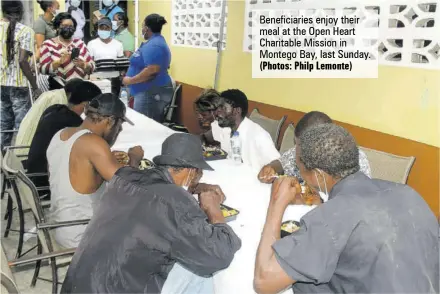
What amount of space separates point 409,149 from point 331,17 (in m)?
1.29

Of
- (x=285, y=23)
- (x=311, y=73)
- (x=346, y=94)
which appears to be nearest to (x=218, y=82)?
(x=285, y=23)

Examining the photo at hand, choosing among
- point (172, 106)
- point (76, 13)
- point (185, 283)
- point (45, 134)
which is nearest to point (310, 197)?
point (185, 283)

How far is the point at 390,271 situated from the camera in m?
1.28

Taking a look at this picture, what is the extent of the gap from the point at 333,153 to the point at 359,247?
0.33 metres

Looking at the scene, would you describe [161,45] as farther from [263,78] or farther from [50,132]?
[50,132]

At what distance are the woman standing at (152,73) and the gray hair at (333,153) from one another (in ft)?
12.8

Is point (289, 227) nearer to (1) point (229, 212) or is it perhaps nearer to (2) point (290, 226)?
(2) point (290, 226)

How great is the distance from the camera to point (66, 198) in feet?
8.09

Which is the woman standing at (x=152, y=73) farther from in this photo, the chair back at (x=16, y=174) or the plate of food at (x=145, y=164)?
the chair back at (x=16, y=174)

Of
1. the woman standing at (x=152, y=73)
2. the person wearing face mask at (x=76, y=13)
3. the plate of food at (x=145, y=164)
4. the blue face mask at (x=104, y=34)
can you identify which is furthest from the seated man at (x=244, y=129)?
the person wearing face mask at (x=76, y=13)

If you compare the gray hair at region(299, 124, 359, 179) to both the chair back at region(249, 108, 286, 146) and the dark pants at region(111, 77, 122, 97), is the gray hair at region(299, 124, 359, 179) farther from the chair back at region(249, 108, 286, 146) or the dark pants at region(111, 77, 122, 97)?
the dark pants at region(111, 77, 122, 97)

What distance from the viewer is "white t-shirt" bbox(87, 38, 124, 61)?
642 centimetres

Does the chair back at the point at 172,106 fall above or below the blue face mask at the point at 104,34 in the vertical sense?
below

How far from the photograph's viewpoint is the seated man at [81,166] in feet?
7.88
